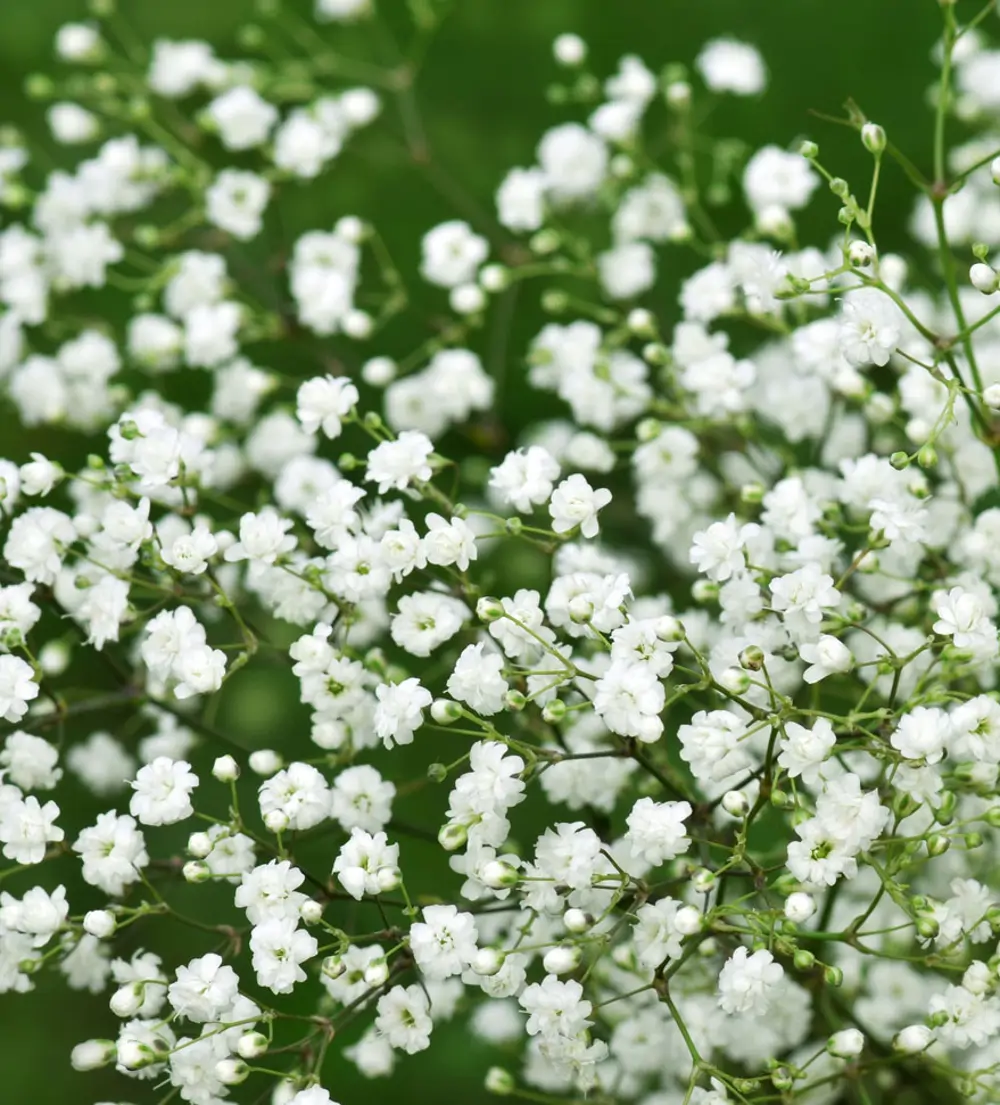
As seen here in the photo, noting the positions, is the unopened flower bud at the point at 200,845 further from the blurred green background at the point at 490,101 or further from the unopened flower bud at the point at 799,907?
the blurred green background at the point at 490,101

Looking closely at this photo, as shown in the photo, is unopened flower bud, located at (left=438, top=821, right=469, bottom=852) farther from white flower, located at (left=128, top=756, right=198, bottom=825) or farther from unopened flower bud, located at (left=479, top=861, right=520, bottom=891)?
white flower, located at (left=128, top=756, right=198, bottom=825)

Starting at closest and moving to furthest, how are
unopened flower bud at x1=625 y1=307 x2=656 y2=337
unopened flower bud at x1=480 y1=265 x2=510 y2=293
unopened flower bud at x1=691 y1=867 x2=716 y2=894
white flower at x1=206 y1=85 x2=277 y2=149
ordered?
unopened flower bud at x1=691 y1=867 x2=716 y2=894 → unopened flower bud at x1=625 y1=307 x2=656 y2=337 → unopened flower bud at x1=480 y1=265 x2=510 y2=293 → white flower at x1=206 y1=85 x2=277 y2=149

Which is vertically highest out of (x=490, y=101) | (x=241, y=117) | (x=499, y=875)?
(x=490, y=101)

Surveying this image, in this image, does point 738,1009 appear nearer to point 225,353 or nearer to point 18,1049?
point 225,353

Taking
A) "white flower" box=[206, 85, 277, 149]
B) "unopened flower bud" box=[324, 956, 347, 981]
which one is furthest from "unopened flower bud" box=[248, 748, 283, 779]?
"white flower" box=[206, 85, 277, 149]

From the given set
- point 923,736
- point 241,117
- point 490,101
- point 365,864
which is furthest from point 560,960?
point 490,101

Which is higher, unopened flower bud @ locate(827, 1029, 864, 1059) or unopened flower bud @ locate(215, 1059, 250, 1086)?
unopened flower bud @ locate(215, 1059, 250, 1086)

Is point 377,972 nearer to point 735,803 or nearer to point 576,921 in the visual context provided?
point 576,921

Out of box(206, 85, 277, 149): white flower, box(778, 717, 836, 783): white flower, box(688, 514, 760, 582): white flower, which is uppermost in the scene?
box(206, 85, 277, 149): white flower
